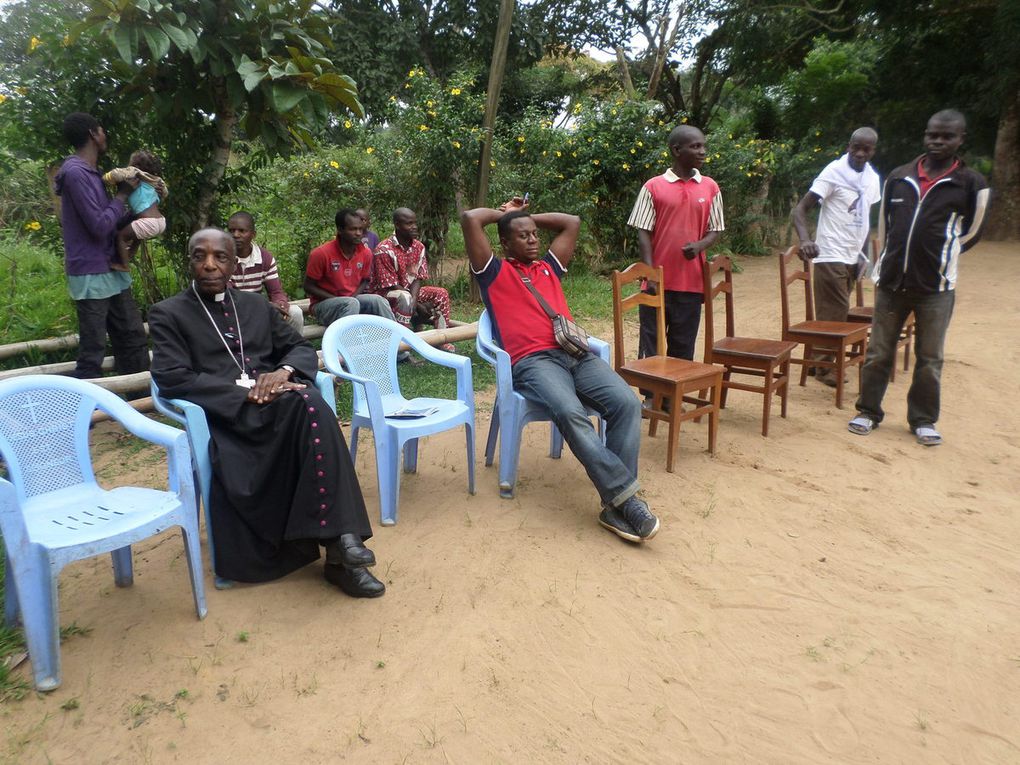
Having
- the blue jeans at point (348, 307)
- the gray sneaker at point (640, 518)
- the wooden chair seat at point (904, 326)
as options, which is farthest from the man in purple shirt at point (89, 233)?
the wooden chair seat at point (904, 326)

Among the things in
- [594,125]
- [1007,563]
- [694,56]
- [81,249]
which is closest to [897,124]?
[694,56]

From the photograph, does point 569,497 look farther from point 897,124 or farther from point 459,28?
point 897,124

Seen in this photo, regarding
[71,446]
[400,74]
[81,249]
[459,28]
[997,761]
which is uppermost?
[459,28]

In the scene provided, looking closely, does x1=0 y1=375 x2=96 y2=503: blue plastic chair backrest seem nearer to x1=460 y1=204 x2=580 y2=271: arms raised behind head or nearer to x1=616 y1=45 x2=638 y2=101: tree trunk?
x1=460 y1=204 x2=580 y2=271: arms raised behind head

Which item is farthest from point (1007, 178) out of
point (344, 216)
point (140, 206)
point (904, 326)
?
point (140, 206)

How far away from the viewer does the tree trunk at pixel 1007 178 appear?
12.8 metres

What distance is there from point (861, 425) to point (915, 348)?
24.9 inches

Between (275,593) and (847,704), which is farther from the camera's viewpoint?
(275,593)

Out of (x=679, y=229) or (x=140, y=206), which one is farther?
(x=679, y=229)

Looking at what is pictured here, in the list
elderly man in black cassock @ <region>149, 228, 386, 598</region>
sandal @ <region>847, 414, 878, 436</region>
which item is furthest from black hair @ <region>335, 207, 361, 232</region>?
sandal @ <region>847, 414, 878, 436</region>

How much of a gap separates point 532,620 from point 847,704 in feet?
3.87

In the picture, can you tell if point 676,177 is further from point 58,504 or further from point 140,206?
point 58,504

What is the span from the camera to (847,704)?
2.54m

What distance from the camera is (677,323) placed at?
521cm
